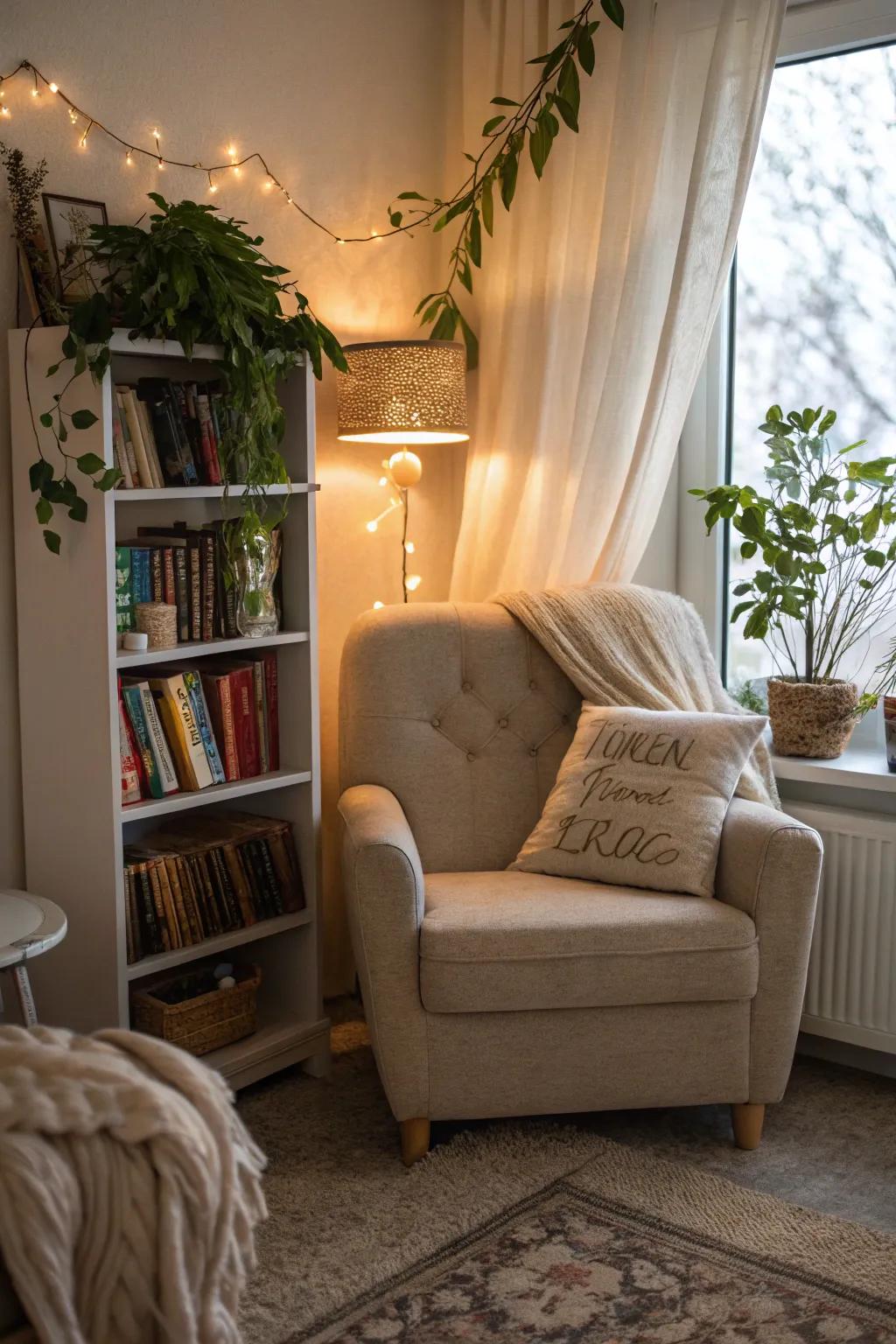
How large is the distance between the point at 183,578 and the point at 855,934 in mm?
1539

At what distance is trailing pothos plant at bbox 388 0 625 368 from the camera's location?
9.46 feet

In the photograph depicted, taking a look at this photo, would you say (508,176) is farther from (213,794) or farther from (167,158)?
(213,794)

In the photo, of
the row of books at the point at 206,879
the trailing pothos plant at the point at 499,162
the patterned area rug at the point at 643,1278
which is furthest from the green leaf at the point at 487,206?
the patterned area rug at the point at 643,1278

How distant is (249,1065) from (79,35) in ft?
6.53

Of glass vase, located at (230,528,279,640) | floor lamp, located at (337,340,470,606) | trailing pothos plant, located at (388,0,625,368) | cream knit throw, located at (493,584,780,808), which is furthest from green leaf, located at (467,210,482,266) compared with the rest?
glass vase, located at (230,528,279,640)

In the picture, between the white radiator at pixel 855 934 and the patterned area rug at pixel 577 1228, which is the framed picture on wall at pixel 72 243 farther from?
the white radiator at pixel 855 934

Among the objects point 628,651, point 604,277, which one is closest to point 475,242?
point 604,277

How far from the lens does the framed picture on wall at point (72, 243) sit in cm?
231

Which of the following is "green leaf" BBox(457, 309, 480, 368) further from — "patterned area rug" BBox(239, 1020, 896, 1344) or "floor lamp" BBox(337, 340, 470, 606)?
"patterned area rug" BBox(239, 1020, 896, 1344)

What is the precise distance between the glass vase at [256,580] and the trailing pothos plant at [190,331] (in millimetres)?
36

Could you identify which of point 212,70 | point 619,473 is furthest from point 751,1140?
point 212,70

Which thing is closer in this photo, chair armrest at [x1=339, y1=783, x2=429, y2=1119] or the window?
chair armrest at [x1=339, y1=783, x2=429, y2=1119]

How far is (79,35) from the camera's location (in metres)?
2.43

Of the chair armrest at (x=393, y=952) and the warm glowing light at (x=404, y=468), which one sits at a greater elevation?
the warm glowing light at (x=404, y=468)
